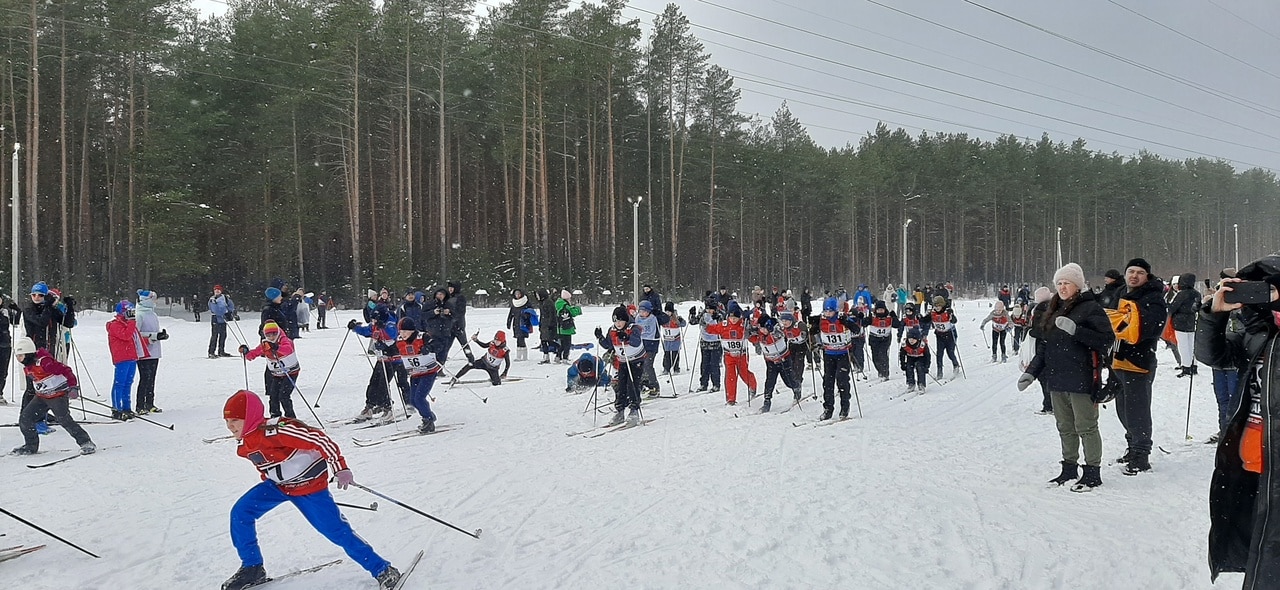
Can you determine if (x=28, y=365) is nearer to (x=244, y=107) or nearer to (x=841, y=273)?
(x=244, y=107)

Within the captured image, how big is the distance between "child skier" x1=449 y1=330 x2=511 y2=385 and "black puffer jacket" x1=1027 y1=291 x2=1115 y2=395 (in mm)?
9399

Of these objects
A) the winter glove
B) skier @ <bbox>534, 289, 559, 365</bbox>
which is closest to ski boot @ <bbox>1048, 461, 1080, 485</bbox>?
the winter glove

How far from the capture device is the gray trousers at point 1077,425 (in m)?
5.68

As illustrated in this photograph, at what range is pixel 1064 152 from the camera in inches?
3019

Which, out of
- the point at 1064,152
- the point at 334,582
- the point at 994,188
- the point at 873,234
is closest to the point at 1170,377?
the point at 334,582

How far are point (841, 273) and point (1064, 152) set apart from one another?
90.5 feet

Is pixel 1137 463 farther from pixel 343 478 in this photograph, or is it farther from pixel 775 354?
pixel 343 478

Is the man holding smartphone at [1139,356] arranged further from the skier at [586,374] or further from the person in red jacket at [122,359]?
the person in red jacket at [122,359]

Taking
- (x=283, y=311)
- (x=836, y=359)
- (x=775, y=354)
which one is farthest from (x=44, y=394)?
(x=836, y=359)

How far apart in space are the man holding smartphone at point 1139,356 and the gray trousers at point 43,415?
32.4 feet

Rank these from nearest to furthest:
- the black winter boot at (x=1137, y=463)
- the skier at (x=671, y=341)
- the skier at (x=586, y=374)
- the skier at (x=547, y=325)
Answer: the black winter boot at (x=1137, y=463) → the skier at (x=586, y=374) → the skier at (x=671, y=341) → the skier at (x=547, y=325)

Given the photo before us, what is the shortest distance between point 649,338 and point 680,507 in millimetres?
7118

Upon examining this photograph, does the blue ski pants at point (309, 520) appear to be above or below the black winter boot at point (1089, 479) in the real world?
above

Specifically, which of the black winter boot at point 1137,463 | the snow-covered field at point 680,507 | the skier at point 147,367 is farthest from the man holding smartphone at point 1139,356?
the skier at point 147,367
